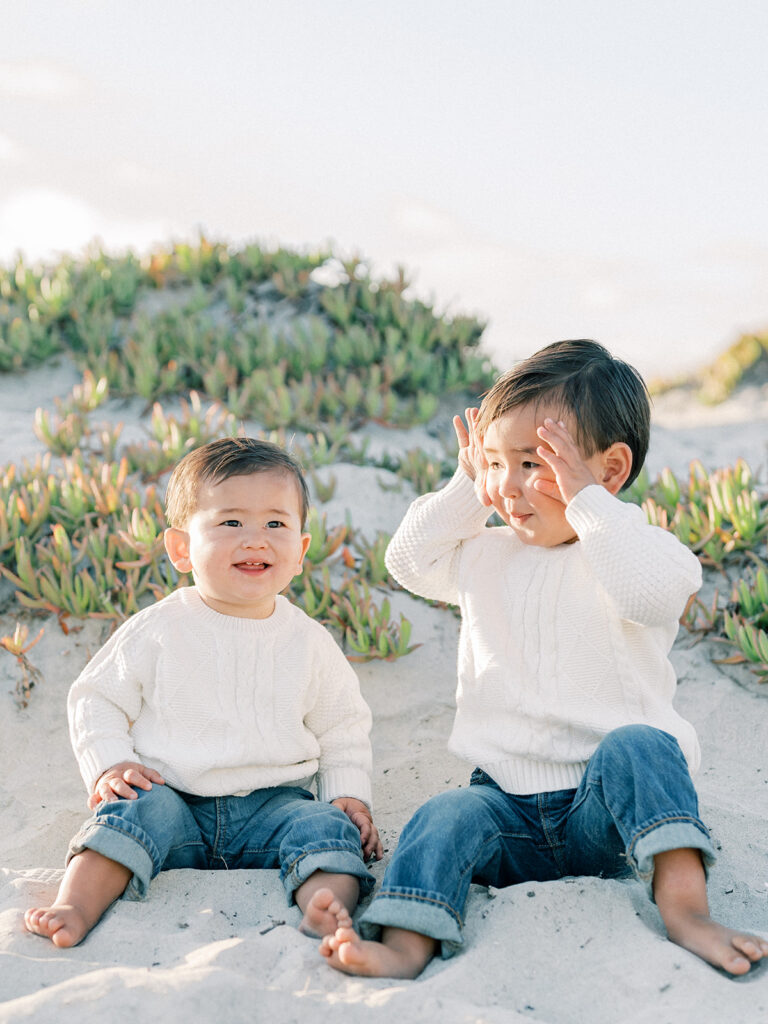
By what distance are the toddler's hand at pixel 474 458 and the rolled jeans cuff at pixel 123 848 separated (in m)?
1.18

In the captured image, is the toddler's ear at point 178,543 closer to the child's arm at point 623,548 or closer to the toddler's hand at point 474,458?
the toddler's hand at point 474,458

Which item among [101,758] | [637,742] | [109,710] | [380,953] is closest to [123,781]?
[101,758]

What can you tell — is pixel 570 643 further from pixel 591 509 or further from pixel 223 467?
pixel 223 467

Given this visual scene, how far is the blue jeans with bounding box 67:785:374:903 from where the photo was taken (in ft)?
7.80

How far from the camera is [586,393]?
8.16ft

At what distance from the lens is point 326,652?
9.25 ft

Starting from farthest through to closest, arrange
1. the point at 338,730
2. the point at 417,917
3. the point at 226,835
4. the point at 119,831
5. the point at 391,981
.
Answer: the point at 338,730
the point at 226,835
the point at 119,831
the point at 417,917
the point at 391,981

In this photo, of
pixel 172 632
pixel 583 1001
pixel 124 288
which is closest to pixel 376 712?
Result: pixel 172 632

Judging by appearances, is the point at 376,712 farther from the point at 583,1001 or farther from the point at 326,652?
the point at 583,1001

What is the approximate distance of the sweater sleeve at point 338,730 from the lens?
278cm

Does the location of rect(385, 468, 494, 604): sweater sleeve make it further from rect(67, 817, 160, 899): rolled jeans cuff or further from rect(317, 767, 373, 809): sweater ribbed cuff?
rect(67, 817, 160, 899): rolled jeans cuff

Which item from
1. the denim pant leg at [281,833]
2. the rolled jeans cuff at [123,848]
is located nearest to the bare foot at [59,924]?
the rolled jeans cuff at [123,848]

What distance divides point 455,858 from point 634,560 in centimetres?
79

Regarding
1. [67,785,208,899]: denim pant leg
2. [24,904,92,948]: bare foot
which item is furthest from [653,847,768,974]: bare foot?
[24,904,92,948]: bare foot
